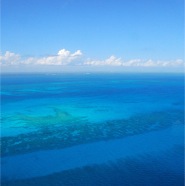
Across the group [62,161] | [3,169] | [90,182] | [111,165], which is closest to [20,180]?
[3,169]

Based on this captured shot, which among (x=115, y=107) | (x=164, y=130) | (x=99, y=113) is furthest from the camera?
(x=115, y=107)

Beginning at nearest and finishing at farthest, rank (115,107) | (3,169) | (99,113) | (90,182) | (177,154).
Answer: (90,182), (3,169), (177,154), (99,113), (115,107)

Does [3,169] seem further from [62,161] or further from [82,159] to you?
[82,159]

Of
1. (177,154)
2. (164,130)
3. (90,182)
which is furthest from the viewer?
(164,130)

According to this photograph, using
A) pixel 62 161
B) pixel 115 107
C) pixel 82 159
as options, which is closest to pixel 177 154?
pixel 82 159

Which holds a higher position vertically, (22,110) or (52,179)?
(22,110)

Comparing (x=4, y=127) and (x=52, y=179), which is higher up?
(x=4, y=127)

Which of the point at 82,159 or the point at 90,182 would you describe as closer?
the point at 90,182

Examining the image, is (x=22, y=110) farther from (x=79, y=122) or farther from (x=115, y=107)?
(x=115, y=107)

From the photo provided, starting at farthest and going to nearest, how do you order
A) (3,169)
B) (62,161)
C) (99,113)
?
(99,113) → (62,161) → (3,169)
